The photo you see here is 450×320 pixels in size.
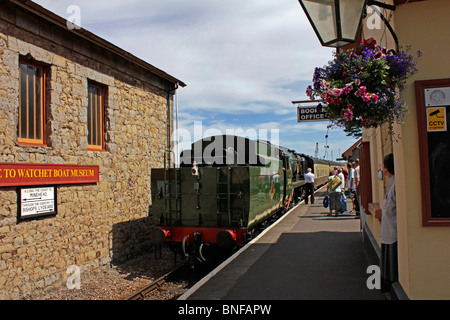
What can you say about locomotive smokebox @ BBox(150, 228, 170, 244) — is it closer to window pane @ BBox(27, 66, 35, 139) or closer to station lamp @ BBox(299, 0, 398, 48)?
window pane @ BBox(27, 66, 35, 139)

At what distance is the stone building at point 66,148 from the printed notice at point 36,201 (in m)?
0.04

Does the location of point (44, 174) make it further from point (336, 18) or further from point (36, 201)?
point (336, 18)

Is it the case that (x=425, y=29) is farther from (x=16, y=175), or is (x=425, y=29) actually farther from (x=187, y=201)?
(x=16, y=175)

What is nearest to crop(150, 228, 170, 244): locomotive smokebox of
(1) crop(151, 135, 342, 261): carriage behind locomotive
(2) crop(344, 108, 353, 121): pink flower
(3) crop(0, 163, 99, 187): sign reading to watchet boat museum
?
(1) crop(151, 135, 342, 261): carriage behind locomotive

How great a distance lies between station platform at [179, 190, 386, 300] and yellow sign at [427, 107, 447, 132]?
2421 mm

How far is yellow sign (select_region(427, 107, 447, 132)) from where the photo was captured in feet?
11.3

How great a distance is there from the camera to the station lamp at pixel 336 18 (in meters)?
3.45

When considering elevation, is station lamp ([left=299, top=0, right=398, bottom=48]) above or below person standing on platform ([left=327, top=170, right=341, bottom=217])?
above

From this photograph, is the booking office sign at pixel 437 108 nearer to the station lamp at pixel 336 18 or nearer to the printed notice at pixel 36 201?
the station lamp at pixel 336 18

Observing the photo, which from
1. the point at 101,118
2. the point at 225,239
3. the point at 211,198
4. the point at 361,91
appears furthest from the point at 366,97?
the point at 101,118

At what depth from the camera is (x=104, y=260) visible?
966 centimetres

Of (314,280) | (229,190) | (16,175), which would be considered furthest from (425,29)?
(16,175)

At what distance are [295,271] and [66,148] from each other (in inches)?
232

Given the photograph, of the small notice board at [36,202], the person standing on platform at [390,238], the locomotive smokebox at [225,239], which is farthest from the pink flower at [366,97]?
the small notice board at [36,202]
